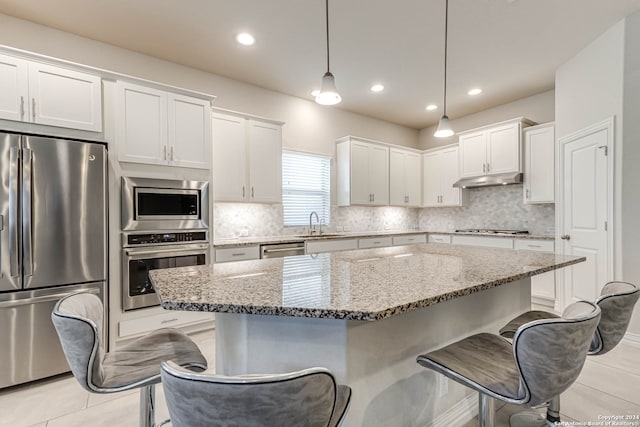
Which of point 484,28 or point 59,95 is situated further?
point 484,28

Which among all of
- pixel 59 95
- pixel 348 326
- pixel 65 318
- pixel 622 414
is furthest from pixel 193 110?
pixel 622 414

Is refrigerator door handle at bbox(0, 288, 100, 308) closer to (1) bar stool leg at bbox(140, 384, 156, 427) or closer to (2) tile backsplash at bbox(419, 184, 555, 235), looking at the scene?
(1) bar stool leg at bbox(140, 384, 156, 427)

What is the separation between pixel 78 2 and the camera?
8.28 ft

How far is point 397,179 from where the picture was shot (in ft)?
18.0

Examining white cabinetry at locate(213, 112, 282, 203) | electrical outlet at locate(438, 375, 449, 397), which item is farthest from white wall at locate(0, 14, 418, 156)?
electrical outlet at locate(438, 375, 449, 397)

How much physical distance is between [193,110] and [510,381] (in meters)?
3.27

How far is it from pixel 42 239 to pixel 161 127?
1.32m

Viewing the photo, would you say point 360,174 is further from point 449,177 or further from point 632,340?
point 632,340

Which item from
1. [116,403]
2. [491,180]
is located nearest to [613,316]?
[116,403]

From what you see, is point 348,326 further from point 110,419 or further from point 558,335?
point 110,419

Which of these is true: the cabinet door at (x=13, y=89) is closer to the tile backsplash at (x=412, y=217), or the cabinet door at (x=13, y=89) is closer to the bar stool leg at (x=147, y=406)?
the tile backsplash at (x=412, y=217)

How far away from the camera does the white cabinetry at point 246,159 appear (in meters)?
3.53

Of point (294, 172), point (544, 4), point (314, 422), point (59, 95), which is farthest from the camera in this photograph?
point (294, 172)

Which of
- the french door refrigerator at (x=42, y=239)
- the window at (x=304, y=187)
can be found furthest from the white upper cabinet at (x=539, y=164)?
the french door refrigerator at (x=42, y=239)
